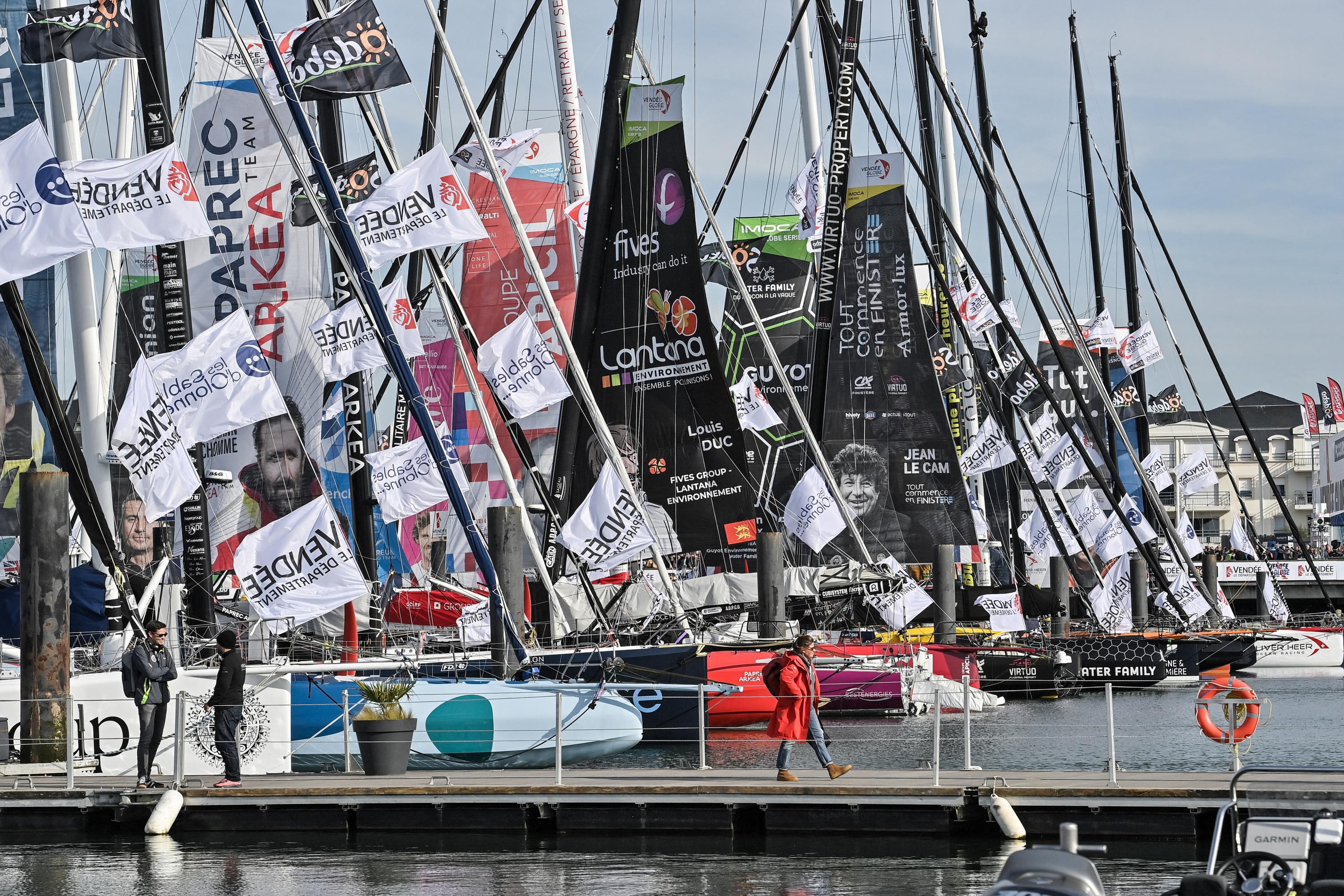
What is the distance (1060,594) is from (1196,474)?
8.39 metres

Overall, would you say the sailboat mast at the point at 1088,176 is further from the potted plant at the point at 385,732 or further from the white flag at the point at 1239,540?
the potted plant at the point at 385,732

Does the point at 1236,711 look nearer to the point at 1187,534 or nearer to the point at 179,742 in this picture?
the point at 179,742

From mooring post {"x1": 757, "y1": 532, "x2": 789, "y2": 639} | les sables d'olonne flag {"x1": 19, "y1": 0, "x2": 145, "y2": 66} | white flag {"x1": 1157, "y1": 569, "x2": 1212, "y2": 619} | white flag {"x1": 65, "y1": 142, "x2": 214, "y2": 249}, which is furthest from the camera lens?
white flag {"x1": 1157, "y1": 569, "x2": 1212, "y2": 619}

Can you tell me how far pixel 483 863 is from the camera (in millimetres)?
15898

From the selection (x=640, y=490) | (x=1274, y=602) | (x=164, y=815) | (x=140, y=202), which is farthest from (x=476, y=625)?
(x=1274, y=602)

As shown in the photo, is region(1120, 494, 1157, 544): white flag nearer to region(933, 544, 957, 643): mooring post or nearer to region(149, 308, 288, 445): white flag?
region(933, 544, 957, 643): mooring post

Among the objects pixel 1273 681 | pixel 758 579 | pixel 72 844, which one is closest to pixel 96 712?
pixel 72 844

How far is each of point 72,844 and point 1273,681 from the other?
117 ft

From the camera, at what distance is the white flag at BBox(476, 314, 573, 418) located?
27.2m

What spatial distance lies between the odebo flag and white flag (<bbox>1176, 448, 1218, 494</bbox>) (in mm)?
28878

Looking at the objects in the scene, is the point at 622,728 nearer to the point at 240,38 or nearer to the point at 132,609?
the point at 132,609

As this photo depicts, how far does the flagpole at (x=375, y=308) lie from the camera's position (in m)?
22.5

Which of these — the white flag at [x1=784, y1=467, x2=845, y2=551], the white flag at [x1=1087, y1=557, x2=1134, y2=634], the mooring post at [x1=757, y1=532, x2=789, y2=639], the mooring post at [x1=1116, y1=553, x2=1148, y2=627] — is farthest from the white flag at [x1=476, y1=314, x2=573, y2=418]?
the mooring post at [x1=1116, y1=553, x2=1148, y2=627]

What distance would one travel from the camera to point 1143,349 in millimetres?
51688
